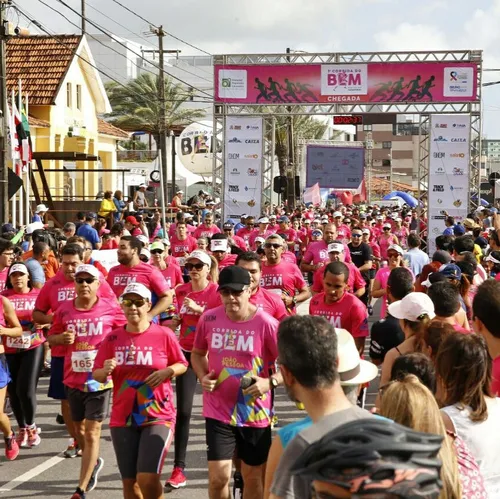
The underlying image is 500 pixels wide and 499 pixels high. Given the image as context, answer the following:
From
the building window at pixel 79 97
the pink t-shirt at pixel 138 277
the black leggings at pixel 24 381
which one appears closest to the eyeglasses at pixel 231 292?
the pink t-shirt at pixel 138 277

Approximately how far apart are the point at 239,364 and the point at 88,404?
1.84 metres

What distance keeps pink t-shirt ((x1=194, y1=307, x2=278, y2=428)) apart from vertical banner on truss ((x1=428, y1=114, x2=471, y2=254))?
20.1m

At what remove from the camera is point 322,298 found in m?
9.41

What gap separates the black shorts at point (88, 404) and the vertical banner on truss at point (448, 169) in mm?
19183

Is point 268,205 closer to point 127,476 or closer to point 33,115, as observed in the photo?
point 33,115

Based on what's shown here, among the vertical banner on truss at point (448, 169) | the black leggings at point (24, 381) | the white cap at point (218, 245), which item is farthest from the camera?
the vertical banner on truss at point (448, 169)

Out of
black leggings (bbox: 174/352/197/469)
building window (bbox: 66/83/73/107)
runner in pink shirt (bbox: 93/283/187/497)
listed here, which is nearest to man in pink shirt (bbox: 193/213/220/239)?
black leggings (bbox: 174/352/197/469)

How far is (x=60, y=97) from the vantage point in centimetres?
3944

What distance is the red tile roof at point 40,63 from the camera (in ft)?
126

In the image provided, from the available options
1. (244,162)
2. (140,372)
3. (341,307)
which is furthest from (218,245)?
(244,162)

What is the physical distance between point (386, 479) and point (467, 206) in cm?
2481

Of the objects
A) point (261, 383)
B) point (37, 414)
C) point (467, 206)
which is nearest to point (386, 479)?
point (261, 383)

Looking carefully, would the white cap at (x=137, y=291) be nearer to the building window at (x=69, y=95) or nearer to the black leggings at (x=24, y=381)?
the black leggings at (x=24, y=381)

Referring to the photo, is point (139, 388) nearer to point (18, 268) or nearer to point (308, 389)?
point (18, 268)
